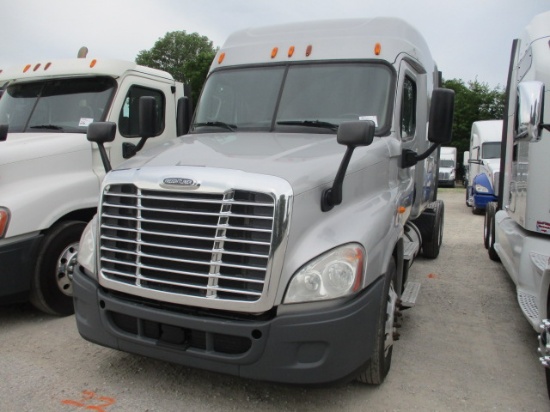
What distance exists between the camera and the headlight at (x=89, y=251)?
348 centimetres

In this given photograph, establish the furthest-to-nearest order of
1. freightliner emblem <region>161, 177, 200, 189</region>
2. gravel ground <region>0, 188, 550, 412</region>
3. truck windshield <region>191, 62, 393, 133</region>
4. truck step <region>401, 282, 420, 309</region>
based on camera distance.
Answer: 1. truck step <region>401, 282, 420, 309</region>
2. truck windshield <region>191, 62, 393, 133</region>
3. gravel ground <region>0, 188, 550, 412</region>
4. freightliner emblem <region>161, 177, 200, 189</region>

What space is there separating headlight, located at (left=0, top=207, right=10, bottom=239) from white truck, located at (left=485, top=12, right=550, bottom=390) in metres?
4.19

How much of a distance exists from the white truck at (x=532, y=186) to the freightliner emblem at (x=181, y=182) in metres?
2.23

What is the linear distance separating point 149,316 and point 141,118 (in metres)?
2.15

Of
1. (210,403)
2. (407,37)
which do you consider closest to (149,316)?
(210,403)

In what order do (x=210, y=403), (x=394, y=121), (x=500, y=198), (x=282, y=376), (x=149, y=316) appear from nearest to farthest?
(x=282, y=376) → (x=149, y=316) → (x=210, y=403) → (x=394, y=121) → (x=500, y=198)

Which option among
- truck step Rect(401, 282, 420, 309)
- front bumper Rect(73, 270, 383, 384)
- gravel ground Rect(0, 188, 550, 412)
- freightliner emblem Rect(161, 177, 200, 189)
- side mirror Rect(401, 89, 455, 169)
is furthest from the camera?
truck step Rect(401, 282, 420, 309)

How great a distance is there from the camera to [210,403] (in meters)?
3.36

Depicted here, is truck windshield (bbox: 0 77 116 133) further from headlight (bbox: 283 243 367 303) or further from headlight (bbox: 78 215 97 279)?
headlight (bbox: 283 243 367 303)

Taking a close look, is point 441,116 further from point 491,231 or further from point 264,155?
point 491,231

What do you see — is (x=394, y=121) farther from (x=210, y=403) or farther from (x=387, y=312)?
(x=210, y=403)

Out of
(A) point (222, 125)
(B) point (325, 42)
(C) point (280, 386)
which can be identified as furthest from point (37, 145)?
(C) point (280, 386)

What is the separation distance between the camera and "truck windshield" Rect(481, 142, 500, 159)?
14667mm

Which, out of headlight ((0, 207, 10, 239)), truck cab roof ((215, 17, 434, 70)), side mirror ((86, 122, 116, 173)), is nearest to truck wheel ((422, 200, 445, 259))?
truck cab roof ((215, 17, 434, 70))
